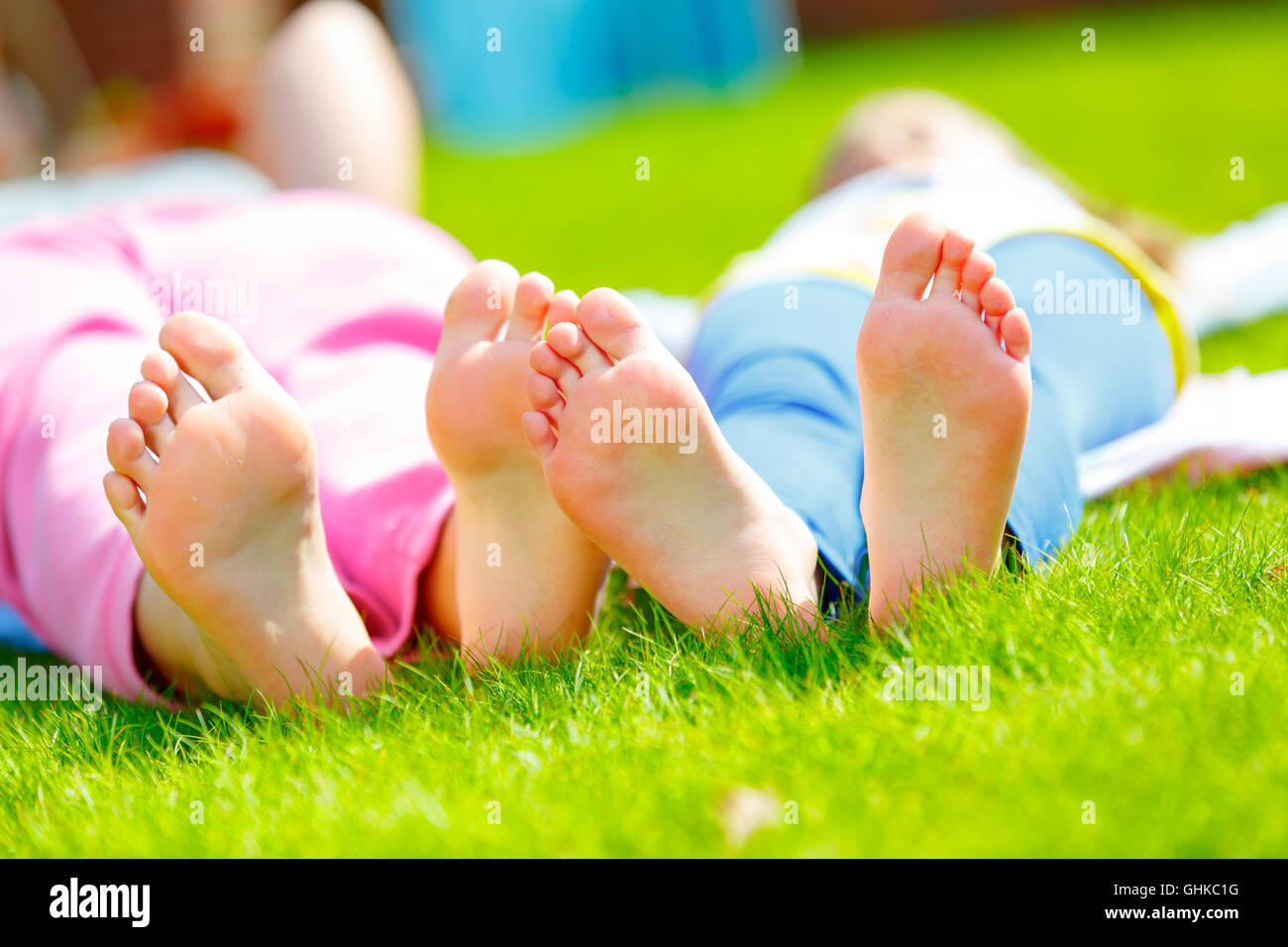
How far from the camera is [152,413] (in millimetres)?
1142

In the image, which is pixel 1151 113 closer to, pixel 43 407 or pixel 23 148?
pixel 23 148

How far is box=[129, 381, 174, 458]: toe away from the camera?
1139mm

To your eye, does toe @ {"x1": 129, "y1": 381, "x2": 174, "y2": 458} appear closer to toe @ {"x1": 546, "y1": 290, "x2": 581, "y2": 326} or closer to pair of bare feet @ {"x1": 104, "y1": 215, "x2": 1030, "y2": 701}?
pair of bare feet @ {"x1": 104, "y1": 215, "x2": 1030, "y2": 701}

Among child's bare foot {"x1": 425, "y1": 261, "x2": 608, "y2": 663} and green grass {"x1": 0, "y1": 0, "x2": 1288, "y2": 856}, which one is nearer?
green grass {"x1": 0, "y1": 0, "x2": 1288, "y2": 856}

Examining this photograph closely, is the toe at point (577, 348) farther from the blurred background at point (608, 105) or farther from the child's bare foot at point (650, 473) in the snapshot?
the blurred background at point (608, 105)

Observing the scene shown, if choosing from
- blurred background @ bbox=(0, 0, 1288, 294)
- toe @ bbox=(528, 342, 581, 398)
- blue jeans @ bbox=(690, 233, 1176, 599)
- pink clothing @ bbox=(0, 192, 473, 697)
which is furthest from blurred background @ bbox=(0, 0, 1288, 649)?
toe @ bbox=(528, 342, 581, 398)

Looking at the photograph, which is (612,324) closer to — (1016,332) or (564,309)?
(564,309)

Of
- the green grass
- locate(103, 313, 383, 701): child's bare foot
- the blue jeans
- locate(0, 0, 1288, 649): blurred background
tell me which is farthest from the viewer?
locate(0, 0, 1288, 649): blurred background

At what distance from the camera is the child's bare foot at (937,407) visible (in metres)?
1.13

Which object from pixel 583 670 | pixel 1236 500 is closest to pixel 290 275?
pixel 583 670

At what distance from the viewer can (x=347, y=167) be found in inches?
97.9

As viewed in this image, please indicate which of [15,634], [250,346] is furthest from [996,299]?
[15,634]

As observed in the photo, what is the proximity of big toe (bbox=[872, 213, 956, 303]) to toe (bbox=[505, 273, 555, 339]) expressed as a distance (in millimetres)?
316
